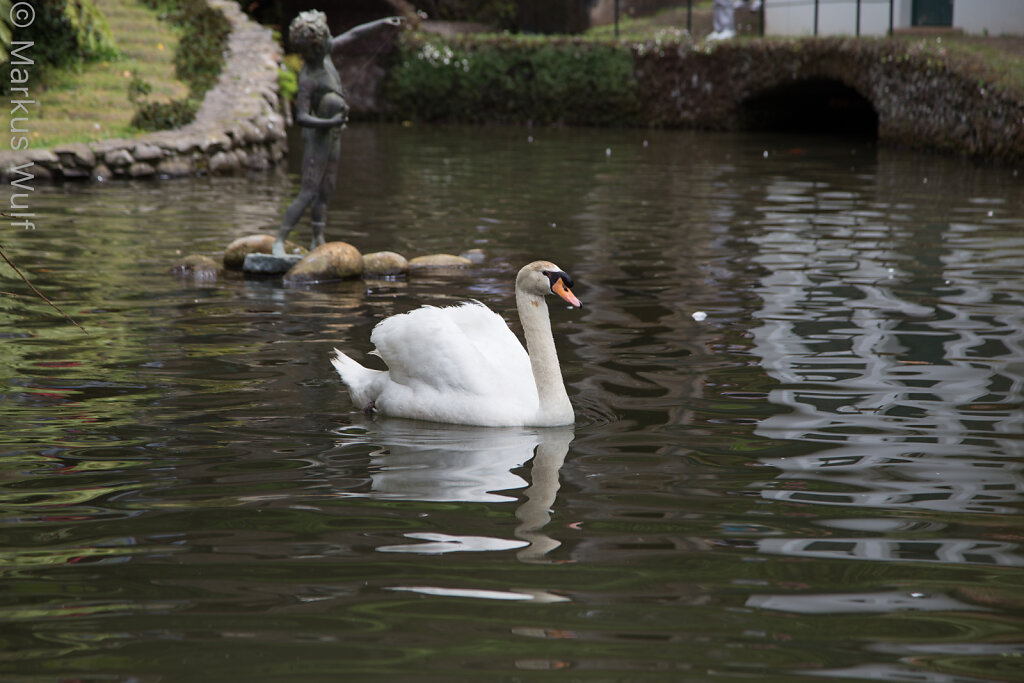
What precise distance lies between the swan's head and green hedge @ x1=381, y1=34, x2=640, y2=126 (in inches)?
1045

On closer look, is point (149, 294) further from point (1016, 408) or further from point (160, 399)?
point (1016, 408)

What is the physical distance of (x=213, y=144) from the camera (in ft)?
67.6

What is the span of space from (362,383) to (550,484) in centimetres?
178

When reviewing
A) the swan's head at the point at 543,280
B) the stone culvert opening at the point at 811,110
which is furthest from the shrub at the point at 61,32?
the swan's head at the point at 543,280

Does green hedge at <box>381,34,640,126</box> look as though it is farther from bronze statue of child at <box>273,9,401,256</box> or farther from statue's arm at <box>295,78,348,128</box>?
Result: statue's arm at <box>295,78,348,128</box>

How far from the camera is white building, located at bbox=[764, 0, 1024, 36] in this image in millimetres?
27656

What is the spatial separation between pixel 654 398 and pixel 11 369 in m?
4.12

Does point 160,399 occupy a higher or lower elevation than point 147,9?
lower

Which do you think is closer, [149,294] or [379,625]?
[379,625]

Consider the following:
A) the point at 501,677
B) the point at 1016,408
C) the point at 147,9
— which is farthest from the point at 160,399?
the point at 147,9

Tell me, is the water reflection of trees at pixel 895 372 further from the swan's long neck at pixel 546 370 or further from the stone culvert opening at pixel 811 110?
the stone culvert opening at pixel 811 110

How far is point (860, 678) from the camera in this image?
12.3ft

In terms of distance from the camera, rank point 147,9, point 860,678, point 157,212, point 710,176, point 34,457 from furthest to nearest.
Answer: point 147,9 < point 710,176 < point 157,212 < point 34,457 < point 860,678

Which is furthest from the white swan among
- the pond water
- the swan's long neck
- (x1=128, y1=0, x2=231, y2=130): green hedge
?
(x1=128, y1=0, x2=231, y2=130): green hedge
